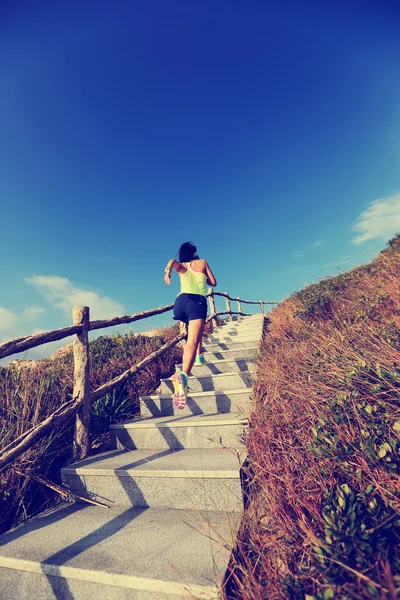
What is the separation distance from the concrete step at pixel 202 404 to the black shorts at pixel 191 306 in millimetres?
1011

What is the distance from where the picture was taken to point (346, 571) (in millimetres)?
1338

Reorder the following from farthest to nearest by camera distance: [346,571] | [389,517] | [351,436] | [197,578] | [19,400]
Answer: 1. [19,400]
2. [351,436]
3. [197,578]
4. [389,517]
5. [346,571]

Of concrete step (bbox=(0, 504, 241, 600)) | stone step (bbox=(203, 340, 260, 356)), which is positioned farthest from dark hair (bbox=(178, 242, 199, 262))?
concrete step (bbox=(0, 504, 241, 600))

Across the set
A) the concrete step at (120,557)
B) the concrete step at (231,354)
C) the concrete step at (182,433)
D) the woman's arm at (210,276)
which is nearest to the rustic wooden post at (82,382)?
the concrete step at (182,433)

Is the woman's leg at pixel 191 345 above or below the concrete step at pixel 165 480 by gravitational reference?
above

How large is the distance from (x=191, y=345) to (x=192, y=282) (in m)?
0.86

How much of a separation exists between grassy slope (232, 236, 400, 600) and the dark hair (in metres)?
1.99

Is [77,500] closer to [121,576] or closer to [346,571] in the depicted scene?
[121,576]

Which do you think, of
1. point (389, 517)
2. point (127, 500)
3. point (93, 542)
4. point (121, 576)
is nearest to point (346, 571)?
point (389, 517)

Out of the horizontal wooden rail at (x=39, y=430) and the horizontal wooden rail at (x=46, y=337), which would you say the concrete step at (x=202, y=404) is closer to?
the horizontal wooden rail at (x=39, y=430)

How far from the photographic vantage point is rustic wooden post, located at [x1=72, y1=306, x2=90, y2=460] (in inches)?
129

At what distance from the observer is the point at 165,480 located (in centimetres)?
252

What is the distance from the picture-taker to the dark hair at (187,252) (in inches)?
→ 176

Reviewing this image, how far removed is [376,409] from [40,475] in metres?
3.01
